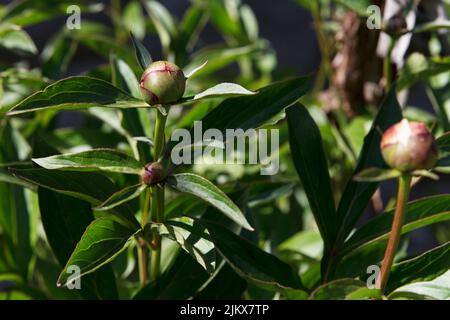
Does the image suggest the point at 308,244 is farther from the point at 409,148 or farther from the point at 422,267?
the point at 409,148

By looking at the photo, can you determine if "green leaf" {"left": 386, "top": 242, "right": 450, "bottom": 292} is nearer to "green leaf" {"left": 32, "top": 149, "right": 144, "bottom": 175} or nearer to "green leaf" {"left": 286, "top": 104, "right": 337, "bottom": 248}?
"green leaf" {"left": 286, "top": 104, "right": 337, "bottom": 248}

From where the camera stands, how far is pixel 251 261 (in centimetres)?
74

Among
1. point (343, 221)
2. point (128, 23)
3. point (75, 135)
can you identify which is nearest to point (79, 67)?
point (128, 23)

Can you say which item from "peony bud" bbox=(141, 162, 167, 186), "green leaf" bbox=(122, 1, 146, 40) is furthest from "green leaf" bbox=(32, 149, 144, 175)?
"green leaf" bbox=(122, 1, 146, 40)

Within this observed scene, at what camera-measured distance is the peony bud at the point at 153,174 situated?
0.68m

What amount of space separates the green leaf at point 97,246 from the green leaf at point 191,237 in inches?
1.3

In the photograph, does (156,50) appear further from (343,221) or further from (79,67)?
(343,221)

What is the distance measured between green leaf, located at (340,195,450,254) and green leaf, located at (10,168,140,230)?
8.4 inches

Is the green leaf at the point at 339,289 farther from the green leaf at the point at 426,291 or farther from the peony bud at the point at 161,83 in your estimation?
the peony bud at the point at 161,83

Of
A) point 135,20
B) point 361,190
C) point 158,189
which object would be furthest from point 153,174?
point 135,20

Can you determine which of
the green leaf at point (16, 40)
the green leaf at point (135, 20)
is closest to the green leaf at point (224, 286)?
the green leaf at point (16, 40)

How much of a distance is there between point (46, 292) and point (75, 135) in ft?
0.82

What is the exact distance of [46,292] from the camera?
39.4 inches

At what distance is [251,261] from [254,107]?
0.45 ft
